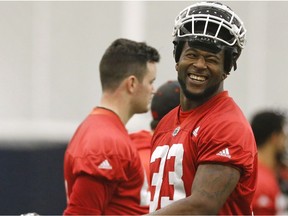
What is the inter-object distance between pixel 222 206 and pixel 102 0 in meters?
6.71

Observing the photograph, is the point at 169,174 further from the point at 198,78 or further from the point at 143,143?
the point at 143,143

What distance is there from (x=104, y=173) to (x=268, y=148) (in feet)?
6.69

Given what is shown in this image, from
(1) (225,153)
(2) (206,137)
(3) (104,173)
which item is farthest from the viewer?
(3) (104,173)

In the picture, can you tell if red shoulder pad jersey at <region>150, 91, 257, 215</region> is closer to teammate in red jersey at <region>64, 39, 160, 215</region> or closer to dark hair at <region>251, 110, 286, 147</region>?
teammate in red jersey at <region>64, 39, 160, 215</region>

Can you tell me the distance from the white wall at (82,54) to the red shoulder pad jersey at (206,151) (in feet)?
18.5

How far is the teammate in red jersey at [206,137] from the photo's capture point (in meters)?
3.99

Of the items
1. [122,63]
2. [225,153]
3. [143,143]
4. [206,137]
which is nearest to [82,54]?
[143,143]

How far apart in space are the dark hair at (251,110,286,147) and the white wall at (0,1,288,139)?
3.00 metres

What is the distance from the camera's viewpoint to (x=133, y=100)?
5.89 metres

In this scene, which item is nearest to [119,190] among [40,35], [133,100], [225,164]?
[133,100]

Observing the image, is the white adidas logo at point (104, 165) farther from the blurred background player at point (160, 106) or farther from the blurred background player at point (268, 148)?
the blurred background player at point (268, 148)

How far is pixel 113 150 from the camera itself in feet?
17.7

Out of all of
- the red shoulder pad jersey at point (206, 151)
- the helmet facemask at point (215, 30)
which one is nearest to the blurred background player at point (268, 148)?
the red shoulder pad jersey at point (206, 151)

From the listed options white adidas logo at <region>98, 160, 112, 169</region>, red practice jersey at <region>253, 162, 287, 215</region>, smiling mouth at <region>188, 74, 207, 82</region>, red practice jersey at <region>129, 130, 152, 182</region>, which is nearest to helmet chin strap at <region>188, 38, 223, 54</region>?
smiling mouth at <region>188, 74, 207, 82</region>
